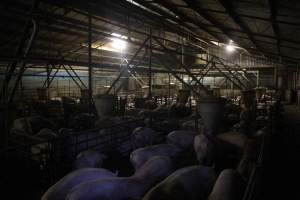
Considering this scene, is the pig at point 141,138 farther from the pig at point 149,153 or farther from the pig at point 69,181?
the pig at point 69,181

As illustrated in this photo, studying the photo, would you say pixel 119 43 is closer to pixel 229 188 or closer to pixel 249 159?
pixel 249 159

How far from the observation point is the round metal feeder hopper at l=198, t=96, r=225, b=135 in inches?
220

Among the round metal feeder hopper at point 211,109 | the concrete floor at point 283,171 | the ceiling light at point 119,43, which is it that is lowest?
the concrete floor at point 283,171

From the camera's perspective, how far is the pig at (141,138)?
621cm

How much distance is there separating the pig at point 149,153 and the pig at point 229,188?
1693 mm

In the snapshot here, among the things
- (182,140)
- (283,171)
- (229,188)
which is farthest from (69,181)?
(283,171)

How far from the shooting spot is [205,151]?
5375 millimetres

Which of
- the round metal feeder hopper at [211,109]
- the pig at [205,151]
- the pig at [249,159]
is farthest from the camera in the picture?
the round metal feeder hopper at [211,109]

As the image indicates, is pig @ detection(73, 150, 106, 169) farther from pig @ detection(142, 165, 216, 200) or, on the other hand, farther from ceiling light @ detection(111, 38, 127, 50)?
ceiling light @ detection(111, 38, 127, 50)

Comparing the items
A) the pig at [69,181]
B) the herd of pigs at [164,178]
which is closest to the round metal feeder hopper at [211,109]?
the herd of pigs at [164,178]

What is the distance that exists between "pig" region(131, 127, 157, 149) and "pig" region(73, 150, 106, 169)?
1.50m

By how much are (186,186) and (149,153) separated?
5.38ft

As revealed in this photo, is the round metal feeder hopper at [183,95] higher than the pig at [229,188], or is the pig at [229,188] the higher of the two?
the round metal feeder hopper at [183,95]

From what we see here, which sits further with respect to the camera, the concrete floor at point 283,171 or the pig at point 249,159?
the concrete floor at point 283,171
